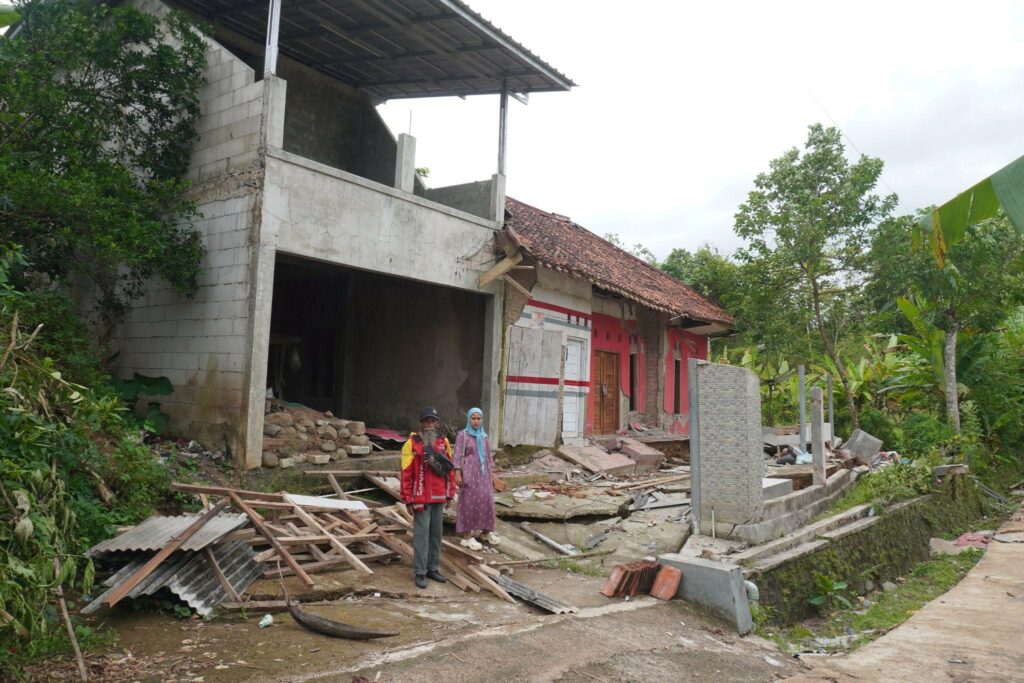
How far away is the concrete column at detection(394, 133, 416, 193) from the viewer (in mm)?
9898

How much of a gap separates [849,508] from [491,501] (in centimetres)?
554

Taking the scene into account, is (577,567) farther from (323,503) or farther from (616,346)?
(616,346)

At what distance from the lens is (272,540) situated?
6199 millimetres

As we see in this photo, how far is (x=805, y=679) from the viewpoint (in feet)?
16.1

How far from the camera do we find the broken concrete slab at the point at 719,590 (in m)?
6.27

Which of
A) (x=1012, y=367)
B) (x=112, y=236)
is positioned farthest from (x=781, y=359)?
(x=112, y=236)

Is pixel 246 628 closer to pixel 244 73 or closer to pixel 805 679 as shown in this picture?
Result: pixel 805 679

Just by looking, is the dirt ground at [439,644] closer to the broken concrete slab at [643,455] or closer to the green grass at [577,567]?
the green grass at [577,567]

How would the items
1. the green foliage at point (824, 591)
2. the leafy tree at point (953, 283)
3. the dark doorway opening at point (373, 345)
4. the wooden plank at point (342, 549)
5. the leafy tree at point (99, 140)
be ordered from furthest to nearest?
1. the leafy tree at point (953, 283)
2. the dark doorway opening at point (373, 345)
3. the leafy tree at point (99, 140)
4. the green foliage at point (824, 591)
5. the wooden plank at point (342, 549)

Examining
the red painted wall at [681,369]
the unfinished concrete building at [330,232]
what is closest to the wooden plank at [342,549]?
the unfinished concrete building at [330,232]

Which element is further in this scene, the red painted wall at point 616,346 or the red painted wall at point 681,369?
the red painted wall at point 681,369

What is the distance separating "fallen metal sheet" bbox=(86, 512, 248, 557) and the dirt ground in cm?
51

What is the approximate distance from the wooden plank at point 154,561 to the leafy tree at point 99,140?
3556 millimetres

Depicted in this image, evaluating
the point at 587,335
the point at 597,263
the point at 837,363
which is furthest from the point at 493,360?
the point at 837,363
